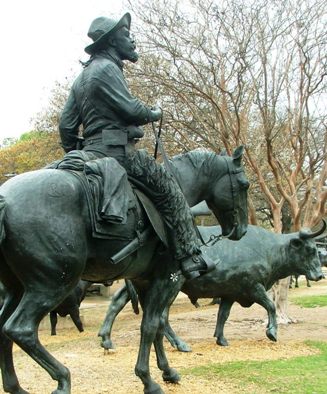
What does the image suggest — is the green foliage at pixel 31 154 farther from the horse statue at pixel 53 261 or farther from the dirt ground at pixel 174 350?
the horse statue at pixel 53 261

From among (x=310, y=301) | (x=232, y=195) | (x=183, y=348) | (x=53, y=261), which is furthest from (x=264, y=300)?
(x=310, y=301)

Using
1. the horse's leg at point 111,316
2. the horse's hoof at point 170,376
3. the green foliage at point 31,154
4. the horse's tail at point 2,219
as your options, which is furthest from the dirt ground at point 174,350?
the green foliage at point 31,154

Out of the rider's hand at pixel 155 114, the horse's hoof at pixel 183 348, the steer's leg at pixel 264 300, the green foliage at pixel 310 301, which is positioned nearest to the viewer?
the rider's hand at pixel 155 114

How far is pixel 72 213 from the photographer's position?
481 cm

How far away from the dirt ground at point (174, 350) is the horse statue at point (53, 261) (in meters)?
1.09

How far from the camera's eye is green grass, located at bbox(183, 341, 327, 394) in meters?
6.42

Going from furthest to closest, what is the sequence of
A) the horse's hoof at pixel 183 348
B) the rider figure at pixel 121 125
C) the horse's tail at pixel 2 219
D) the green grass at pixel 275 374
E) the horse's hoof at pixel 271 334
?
the horse's hoof at pixel 271 334 → the horse's hoof at pixel 183 348 → the green grass at pixel 275 374 → the rider figure at pixel 121 125 → the horse's tail at pixel 2 219

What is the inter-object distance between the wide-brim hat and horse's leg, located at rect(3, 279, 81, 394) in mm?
2368

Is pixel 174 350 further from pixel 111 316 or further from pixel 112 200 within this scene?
pixel 112 200

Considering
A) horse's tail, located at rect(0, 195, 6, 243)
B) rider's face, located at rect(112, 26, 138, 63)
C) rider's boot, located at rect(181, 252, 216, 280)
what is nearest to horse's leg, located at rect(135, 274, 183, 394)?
rider's boot, located at rect(181, 252, 216, 280)

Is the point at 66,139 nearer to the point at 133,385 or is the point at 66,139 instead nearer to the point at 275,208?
the point at 133,385

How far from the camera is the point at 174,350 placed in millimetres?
9602

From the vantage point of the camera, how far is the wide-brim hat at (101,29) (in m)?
5.61

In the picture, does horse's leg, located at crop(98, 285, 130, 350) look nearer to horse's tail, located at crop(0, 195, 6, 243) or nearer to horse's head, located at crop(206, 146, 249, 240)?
horse's head, located at crop(206, 146, 249, 240)
